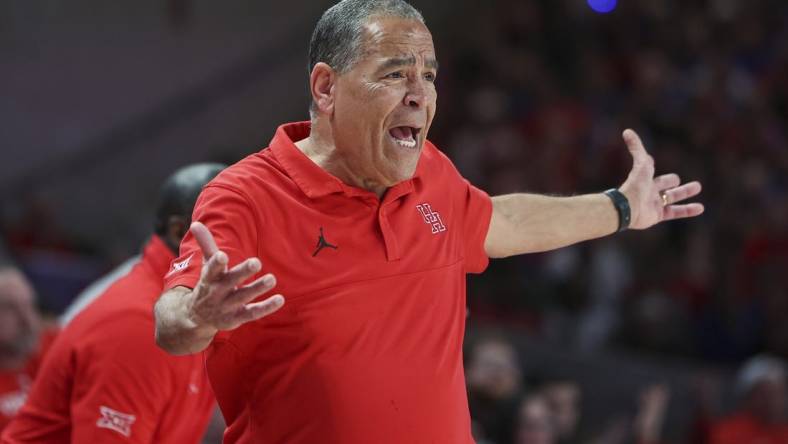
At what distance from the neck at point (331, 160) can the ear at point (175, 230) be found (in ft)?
2.97

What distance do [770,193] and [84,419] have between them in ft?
22.5

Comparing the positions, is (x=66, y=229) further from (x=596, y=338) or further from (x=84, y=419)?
(x=84, y=419)

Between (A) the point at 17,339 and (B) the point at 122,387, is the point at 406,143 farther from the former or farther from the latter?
(A) the point at 17,339

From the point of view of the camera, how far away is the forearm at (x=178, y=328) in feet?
8.45

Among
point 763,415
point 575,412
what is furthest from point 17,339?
Result: point 763,415

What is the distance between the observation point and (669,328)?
29.0 feet

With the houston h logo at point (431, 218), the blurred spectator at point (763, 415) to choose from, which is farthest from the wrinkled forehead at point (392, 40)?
the blurred spectator at point (763, 415)

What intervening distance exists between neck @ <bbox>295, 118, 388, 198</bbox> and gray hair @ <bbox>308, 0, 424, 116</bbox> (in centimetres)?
19

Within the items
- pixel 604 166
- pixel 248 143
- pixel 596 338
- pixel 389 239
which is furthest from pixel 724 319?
pixel 389 239

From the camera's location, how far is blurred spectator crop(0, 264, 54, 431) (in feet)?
17.9

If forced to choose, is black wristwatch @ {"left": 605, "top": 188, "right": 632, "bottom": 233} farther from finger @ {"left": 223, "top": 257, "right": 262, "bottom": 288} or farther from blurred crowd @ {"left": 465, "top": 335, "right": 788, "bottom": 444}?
blurred crowd @ {"left": 465, "top": 335, "right": 788, "bottom": 444}

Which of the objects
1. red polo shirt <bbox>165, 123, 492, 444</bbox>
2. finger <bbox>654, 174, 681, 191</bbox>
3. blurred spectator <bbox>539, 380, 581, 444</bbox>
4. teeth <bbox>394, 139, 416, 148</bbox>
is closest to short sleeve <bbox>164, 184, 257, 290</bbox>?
red polo shirt <bbox>165, 123, 492, 444</bbox>

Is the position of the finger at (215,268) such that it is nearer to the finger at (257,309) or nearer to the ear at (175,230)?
the finger at (257,309)

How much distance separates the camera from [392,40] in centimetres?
300
